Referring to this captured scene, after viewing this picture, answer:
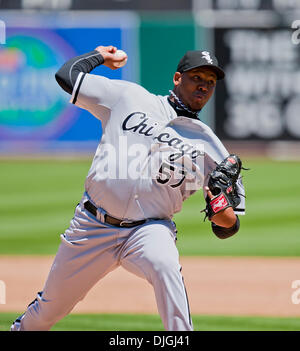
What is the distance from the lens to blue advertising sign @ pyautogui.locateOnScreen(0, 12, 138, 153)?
57.1 feet

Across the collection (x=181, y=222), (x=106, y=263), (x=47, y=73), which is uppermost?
(x=47, y=73)

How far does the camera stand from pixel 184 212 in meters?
12.0

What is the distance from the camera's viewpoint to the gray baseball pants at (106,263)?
406 centimetres

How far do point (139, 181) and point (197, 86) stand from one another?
2.23 ft

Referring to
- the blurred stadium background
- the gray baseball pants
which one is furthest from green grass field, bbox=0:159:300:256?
the gray baseball pants

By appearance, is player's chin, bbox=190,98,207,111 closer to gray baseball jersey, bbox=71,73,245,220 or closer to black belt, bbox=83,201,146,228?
gray baseball jersey, bbox=71,73,245,220

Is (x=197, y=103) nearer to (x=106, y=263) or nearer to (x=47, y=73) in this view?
(x=106, y=263)

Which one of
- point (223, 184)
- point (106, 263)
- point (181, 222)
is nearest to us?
point (223, 184)

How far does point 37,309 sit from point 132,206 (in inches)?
34.3

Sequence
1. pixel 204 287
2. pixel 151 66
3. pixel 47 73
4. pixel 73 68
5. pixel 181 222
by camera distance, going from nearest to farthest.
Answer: pixel 73 68 → pixel 204 287 → pixel 181 222 → pixel 47 73 → pixel 151 66

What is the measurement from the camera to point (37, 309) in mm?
4551

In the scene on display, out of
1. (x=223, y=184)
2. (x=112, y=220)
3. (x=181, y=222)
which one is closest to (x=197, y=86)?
(x=223, y=184)

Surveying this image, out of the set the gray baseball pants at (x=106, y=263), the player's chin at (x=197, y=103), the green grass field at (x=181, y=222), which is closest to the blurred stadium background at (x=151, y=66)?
the green grass field at (x=181, y=222)
